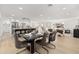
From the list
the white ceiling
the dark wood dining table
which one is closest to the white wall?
the white ceiling

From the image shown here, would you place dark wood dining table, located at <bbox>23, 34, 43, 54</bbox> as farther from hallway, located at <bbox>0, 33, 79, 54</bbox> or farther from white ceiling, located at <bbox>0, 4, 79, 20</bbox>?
white ceiling, located at <bbox>0, 4, 79, 20</bbox>

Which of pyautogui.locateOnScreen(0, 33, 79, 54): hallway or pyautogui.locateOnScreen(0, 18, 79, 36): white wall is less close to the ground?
pyautogui.locateOnScreen(0, 18, 79, 36): white wall

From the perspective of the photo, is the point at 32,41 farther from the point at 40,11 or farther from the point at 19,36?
the point at 40,11

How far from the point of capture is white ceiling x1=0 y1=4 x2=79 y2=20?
86.5 inches

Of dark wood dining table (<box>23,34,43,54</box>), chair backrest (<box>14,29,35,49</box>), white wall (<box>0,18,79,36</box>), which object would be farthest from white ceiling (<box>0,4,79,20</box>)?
dark wood dining table (<box>23,34,43,54</box>)

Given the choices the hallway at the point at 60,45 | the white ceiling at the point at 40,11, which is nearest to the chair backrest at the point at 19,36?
the hallway at the point at 60,45

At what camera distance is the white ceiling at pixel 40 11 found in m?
2.20

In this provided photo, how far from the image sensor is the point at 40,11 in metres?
2.25

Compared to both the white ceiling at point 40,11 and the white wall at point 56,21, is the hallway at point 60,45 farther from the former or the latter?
the white ceiling at point 40,11

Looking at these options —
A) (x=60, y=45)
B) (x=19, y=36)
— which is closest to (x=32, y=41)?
(x=19, y=36)

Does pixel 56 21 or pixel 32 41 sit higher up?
pixel 56 21

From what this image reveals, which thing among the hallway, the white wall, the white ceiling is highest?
the white ceiling
